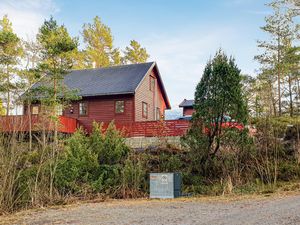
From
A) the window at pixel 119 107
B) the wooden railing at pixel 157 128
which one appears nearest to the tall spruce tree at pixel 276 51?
the wooden railing at pixel 157 128

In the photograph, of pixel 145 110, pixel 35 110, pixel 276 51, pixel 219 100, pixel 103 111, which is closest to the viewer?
pixel 219 100

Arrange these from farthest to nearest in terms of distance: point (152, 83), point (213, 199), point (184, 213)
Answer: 1. point (152, 83)
2. point (213, 199)
3. point (184, 213)

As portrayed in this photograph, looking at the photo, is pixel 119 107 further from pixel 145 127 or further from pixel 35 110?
pixel 35 110

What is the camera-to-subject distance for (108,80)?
2339 centimetres

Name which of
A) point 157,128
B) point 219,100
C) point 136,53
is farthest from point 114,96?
point 136,53

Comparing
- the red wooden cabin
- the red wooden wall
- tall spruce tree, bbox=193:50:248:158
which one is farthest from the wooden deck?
tall spruce tree, bbox=193:50:248:158

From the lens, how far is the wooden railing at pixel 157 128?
55.7 ft

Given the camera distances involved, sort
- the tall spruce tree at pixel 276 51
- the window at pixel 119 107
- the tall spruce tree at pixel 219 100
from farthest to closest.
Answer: the tall spruce tree at pixel 276 51
the window at pixel 119 107
the tall spruce tree at pixel 219 100

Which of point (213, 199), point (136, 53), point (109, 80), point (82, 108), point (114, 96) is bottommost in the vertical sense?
point (213, 199)

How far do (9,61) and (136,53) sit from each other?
15.4m

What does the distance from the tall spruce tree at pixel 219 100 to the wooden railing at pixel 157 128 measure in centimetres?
513

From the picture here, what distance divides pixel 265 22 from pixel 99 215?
76.7 feet

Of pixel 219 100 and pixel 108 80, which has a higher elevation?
pixel 108 80

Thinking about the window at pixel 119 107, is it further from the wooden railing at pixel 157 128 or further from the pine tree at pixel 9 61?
the pine tree at pixel 9 61
